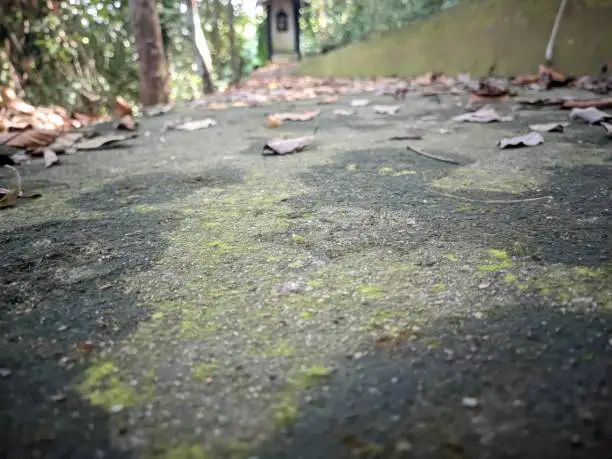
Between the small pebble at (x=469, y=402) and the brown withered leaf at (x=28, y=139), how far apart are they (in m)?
1.89

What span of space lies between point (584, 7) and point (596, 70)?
1.62ft

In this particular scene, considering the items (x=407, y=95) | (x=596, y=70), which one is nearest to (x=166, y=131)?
(x=407, y=95)

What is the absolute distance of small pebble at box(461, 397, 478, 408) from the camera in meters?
0.43

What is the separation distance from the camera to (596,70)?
347 centimetres

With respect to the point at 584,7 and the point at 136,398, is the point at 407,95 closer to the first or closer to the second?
the point at 584,7

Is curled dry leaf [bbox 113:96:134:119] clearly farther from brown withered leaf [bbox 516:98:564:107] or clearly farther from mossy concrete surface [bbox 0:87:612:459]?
brown withered leaf [bbox 516:98:564:107]

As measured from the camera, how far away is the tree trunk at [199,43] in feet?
18.8

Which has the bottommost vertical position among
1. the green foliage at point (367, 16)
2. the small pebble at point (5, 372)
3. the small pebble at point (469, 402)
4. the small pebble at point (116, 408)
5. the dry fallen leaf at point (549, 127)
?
the small pebble at point (116, 408)

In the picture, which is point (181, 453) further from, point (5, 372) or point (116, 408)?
point (5, 372)

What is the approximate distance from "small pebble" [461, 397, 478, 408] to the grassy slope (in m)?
3.86

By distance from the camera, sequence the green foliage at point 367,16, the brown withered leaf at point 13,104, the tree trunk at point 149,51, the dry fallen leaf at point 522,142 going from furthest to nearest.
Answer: the green foliage at point 367,16 → the tree trunk at point 149,51 → the brown withered leaf at point 13,104 → the dry fallen leaf at point 522,142

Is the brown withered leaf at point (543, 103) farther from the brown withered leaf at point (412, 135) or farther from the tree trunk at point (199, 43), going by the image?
the tree trunk at point (199, 43)

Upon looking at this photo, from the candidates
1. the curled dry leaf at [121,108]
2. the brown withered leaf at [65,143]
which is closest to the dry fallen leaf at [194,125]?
the brown withered leaf at [65,143]

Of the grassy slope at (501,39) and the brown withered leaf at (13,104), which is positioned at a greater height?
the grassy slope at (501,39)
